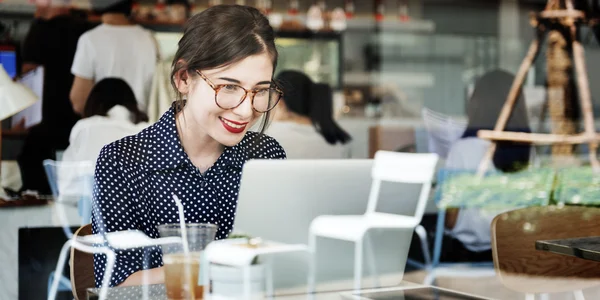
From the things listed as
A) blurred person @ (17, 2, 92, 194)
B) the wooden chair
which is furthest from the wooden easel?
blurred person @ (17, 2, 92, 194)

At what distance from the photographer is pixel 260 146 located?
194cm

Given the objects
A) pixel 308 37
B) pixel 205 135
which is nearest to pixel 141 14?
pixel 308 37

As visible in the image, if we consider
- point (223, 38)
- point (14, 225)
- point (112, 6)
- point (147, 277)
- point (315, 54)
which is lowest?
point (14, 225)

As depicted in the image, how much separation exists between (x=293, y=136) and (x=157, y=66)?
2.32 ft

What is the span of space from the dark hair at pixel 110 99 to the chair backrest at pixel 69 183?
0.77 feet

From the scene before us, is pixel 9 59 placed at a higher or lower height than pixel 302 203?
higher

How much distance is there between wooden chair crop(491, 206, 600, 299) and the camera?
253 centimetres

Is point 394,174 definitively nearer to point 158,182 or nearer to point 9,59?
point 158,182

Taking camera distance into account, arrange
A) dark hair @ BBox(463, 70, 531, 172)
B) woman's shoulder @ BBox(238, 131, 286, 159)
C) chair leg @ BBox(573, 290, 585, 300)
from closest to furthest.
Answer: woman's shoulder @ BBox(238, 131, 286, 159) → chair leg @ BBox(573, 290, 585, 300) → dark hair @ BBox(463, 70, 531, 172)

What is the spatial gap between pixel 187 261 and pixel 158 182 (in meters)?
0.55

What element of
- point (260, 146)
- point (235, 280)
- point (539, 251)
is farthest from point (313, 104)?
point (235, 280)

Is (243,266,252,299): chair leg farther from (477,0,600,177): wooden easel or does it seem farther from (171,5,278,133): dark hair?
(477,0,600,177): wooden easel

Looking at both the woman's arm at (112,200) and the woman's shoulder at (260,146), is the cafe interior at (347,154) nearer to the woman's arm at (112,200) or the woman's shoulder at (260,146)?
the woman's arm at (112,200)

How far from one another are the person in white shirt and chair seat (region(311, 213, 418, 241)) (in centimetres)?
244
